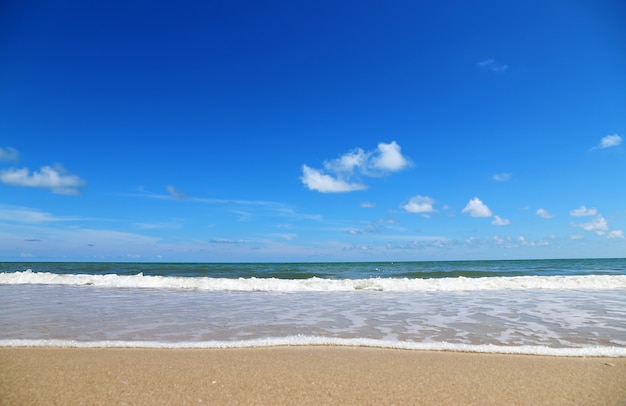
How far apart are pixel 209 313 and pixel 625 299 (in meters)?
13.5

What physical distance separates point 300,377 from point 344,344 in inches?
69.5

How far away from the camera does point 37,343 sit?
571 centimetres

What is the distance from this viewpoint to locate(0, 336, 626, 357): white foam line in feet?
17.2

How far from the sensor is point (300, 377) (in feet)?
13.5

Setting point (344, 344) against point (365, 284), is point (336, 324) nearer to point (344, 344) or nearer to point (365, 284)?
point (344, 344)

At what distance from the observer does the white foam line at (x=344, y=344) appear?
207 inches

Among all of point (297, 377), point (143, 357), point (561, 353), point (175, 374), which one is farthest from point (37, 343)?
point (561, 353)

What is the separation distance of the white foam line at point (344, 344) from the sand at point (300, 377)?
0.24 meters

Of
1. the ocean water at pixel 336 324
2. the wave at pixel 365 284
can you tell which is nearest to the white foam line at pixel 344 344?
the ocean water at pixel 336 324

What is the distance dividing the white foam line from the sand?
240mm

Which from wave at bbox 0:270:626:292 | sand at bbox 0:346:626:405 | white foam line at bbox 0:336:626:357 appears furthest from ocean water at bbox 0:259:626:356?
wave at bbox 0:270:626:292

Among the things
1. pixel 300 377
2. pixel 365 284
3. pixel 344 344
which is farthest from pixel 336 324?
pixel 365 284

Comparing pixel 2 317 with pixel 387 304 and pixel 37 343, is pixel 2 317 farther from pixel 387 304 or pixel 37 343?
pixel 387 304

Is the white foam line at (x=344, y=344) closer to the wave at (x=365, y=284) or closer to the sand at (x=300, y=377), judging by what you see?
the sand at (x=300, y=377)
